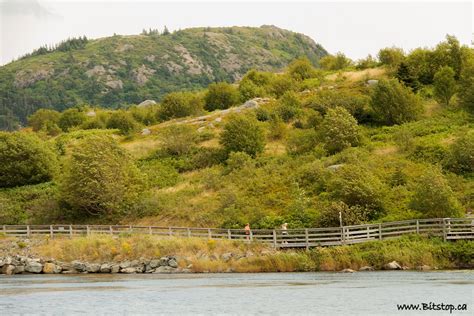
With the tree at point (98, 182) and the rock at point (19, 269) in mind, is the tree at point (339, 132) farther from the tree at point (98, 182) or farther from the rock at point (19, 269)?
the rock at point (19, 269)

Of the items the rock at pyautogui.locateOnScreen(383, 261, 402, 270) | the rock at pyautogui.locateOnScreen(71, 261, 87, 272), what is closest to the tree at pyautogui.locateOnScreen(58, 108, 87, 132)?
the rock at pyautogui.locateOnScreen(71, 261, 87, 272)

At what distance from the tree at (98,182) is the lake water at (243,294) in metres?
19.6

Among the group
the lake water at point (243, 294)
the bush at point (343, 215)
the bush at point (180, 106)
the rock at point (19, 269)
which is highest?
the bush at point (180, 106)

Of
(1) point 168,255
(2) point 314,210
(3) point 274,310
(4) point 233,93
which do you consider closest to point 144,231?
(1) point 168,255

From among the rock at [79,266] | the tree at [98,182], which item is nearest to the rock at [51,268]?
the rock at [79,266]

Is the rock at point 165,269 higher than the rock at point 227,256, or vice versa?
the rock at point 227,256

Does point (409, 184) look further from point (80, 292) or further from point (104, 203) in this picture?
point (80, 292)

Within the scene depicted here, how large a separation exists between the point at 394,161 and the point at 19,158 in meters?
39.0

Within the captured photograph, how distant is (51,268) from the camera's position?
59.2m

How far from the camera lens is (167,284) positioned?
47.9 metres

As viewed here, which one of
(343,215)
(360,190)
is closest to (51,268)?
(343,215)

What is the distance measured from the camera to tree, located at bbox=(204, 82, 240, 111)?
388 ft

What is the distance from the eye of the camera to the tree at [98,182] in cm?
7206

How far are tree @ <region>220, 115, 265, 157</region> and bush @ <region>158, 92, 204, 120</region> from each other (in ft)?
90.9
